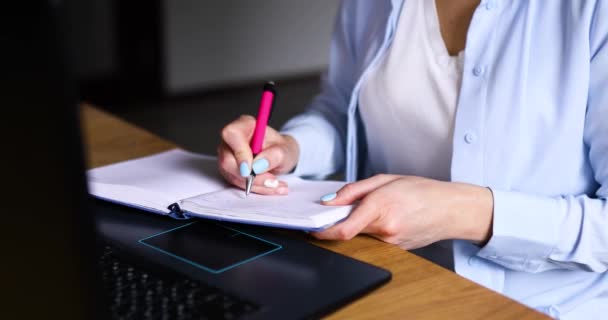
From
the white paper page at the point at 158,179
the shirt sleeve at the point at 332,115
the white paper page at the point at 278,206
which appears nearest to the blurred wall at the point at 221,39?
the shirt sleeve at the point at 332,115

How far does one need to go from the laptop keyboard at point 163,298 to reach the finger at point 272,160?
0.26 m

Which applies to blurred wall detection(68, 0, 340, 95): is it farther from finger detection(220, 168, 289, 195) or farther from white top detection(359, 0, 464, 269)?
finger detection(220, 168, 289, 195)

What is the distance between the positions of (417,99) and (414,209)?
0.30 metres

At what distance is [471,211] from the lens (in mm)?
812

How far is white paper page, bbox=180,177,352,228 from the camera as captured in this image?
76 cm

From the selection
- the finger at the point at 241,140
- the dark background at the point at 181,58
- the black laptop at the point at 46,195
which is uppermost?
the black laptop at the point at 46,195

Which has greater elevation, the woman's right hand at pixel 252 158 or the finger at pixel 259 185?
the woman's right hand at pixel 252 158

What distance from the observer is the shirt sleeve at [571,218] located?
2.70ft

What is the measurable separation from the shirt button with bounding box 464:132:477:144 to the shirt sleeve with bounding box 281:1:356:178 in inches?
10.9

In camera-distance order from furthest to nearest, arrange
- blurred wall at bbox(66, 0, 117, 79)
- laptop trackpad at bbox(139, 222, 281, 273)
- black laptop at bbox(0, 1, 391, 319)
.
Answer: blurred wall at bbox(66, 0, 117, 79) → laptop trackpad at bbox(139, 222, 281, 273) → black laptop at bbox(0, 1, 391, 319)

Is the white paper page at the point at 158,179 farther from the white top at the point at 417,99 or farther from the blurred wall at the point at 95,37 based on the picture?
the blurred wall at the point at 95,37

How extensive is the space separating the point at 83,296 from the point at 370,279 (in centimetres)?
35

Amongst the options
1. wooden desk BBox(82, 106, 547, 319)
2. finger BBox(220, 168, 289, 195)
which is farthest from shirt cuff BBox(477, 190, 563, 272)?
finger BBox(220, 168, 289, 195)

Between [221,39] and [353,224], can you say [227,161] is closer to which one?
[353,224]
